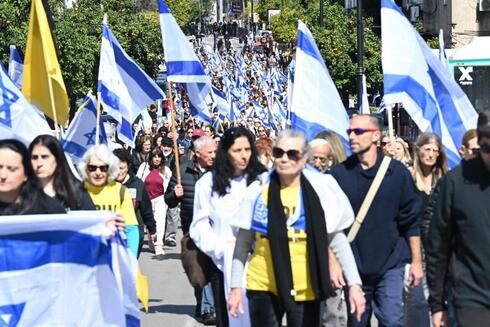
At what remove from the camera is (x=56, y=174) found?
767 centimetres

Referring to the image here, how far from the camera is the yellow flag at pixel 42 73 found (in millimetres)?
11922

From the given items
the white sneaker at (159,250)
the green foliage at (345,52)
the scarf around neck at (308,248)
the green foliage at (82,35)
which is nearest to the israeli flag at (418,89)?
the scarf around neck at (308,248)

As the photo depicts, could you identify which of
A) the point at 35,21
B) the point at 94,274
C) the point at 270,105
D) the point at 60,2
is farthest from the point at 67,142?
the point at 60,2

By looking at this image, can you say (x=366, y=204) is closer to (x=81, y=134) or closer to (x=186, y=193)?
(x=186, y=193)

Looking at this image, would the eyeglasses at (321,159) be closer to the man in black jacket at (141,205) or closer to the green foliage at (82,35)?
the man in black jacket at (141,205)

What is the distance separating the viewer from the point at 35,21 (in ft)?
40.8

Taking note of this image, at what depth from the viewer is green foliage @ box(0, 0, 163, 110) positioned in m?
32.3

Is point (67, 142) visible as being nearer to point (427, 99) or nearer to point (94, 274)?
point (427, 99)

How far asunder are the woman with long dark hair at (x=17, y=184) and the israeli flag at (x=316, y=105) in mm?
4485

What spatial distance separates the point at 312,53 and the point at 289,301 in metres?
5.16

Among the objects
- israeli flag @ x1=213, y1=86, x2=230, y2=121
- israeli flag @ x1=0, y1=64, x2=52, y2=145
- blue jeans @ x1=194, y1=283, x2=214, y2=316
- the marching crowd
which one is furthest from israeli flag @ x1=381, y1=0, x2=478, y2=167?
israeli flag @ x1=213, y1=86, x2=230, y2=121

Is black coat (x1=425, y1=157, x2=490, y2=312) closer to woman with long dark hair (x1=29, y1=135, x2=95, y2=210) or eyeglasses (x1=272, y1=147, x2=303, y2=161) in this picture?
eyeglasses (x1=272, y1=147, x2=303, y2=161)

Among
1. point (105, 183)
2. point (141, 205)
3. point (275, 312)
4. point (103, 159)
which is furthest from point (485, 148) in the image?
point (141, 205)

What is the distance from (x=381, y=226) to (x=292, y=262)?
50.5 inches
